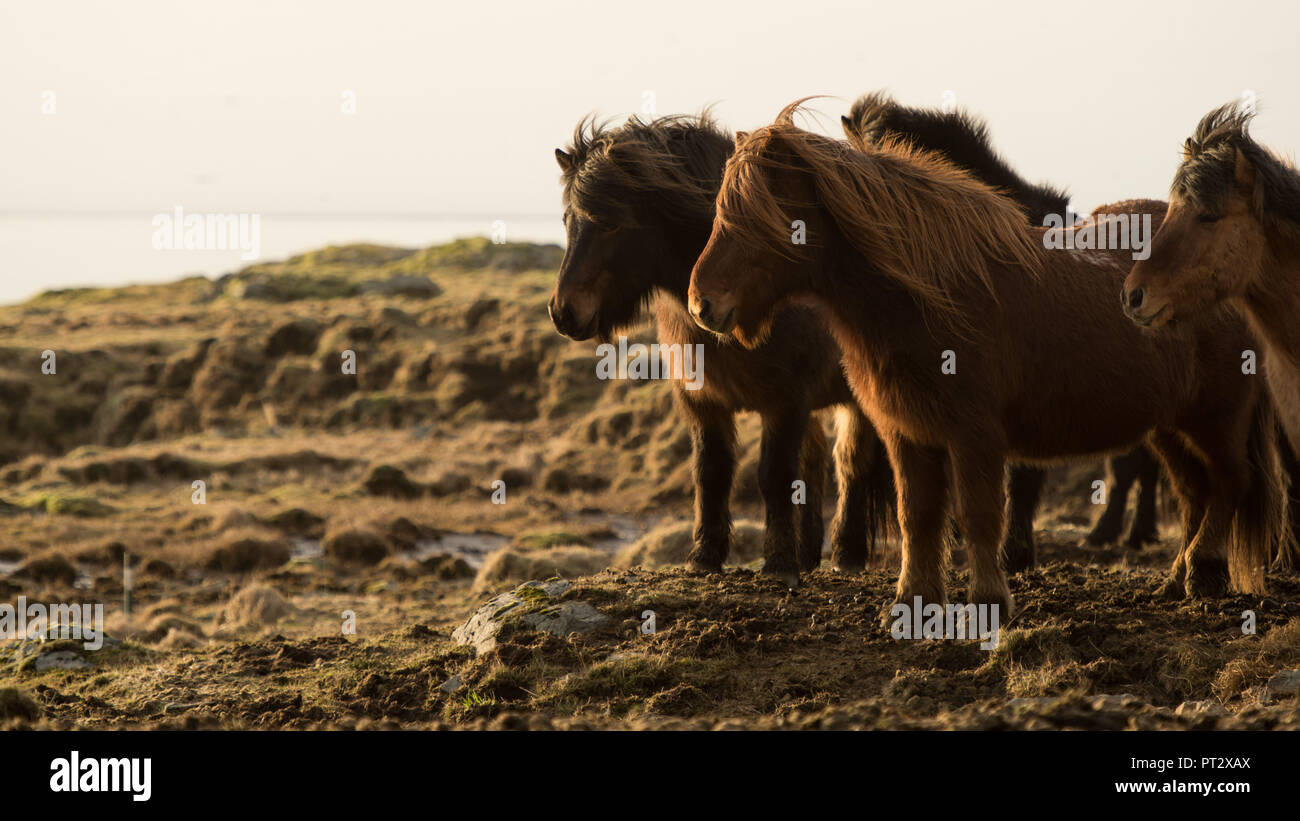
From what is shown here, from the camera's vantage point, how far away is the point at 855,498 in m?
10.0

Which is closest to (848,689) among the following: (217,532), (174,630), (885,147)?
(885,147)

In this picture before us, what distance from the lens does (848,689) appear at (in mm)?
6527

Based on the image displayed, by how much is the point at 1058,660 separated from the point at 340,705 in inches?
156

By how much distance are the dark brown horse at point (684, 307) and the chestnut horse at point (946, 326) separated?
1.33m

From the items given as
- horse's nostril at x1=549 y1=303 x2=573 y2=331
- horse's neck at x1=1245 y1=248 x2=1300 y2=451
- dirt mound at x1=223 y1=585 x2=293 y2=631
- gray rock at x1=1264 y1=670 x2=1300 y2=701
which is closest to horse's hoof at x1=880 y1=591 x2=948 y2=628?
gray rock at x1=1264 y1=670 x2=1300 y2=701

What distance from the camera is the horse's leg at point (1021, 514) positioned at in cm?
931

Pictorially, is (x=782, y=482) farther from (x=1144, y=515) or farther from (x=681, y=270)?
(x=1144, y=515)

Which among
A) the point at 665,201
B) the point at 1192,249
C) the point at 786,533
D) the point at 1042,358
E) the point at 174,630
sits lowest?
the point at 174,630

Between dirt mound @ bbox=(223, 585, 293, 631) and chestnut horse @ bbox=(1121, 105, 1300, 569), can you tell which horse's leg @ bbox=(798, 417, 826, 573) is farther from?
dirt mound @ bbox=(223, 585, 293, 631)

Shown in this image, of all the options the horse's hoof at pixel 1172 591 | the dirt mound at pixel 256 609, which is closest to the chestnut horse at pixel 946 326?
the horse's hoof at pixel 1172 591

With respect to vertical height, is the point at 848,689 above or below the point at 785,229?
below

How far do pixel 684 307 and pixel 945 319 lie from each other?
213cm

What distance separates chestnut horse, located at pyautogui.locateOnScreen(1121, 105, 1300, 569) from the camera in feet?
20.7
